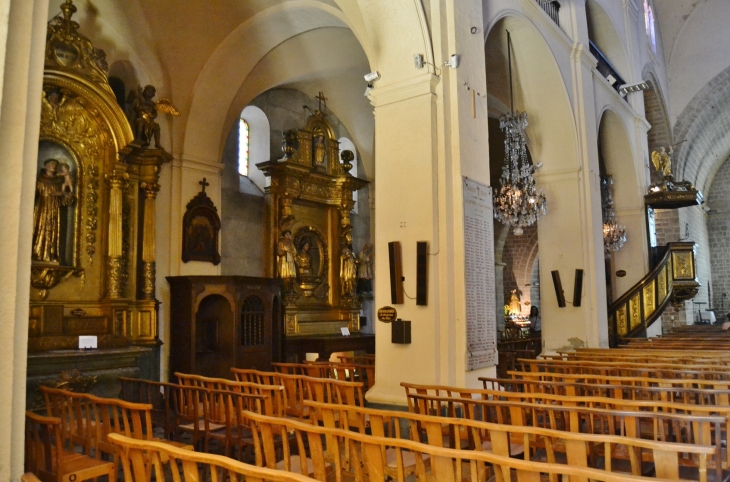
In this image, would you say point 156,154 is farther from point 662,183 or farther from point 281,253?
point 662,183

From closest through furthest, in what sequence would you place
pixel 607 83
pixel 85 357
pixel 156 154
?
pixel 85 357
pixel 156 154
pixel 607 83

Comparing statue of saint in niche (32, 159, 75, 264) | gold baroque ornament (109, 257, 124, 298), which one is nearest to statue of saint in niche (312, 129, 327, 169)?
gold baroque ornament (109, 257, 124, 298)

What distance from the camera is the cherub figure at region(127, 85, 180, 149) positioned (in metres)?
8.53

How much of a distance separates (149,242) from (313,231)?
12.7 ft

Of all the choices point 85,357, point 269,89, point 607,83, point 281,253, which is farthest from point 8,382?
point 607,83

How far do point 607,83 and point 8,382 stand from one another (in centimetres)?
1239

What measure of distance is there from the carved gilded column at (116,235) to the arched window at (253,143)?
10.7ft

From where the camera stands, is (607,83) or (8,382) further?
(607,83)

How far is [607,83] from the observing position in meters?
12.6

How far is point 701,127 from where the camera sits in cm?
1828

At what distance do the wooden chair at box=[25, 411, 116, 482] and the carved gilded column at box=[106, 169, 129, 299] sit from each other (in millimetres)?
4300

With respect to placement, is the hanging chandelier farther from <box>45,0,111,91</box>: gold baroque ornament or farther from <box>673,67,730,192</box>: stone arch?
<box>673,67,730,192</box>: stone arch

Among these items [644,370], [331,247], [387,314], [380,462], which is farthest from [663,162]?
[380,462]

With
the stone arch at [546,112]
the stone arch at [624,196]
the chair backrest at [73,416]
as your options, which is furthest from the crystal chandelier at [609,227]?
the chair backrest at [73,416]
